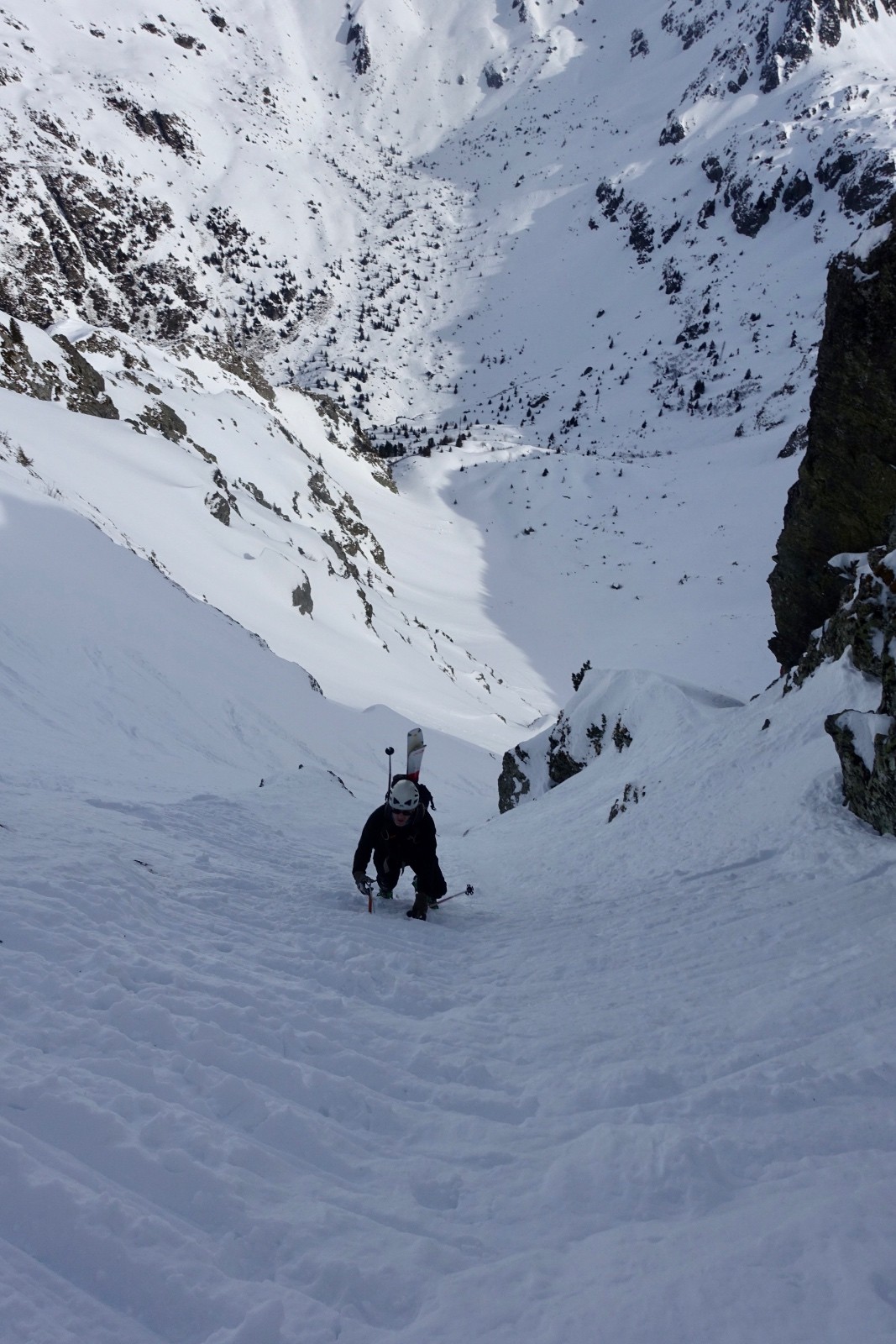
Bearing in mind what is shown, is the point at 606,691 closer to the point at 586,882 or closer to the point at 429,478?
the point at 586,882

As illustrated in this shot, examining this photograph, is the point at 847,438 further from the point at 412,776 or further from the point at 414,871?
the point at 414,871

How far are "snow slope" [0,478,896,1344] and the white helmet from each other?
3.20ft

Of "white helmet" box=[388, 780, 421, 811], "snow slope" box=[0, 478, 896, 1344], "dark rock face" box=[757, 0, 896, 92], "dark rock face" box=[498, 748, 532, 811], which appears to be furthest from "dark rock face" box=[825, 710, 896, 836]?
"dark rock face" box=[757, 0, 896, 92]

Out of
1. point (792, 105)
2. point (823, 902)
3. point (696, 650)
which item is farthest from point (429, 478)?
point (792, 105)

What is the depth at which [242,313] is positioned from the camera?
10381cm

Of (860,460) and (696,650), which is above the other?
(696,650)

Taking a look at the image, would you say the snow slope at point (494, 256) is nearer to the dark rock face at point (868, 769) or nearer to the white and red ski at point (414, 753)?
the white and red ski at point (414, 753)

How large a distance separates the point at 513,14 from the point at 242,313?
129 m

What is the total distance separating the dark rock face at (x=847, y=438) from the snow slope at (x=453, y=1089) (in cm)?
369

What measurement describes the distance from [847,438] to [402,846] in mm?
8199

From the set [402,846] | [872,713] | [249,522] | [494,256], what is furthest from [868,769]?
[494,256]

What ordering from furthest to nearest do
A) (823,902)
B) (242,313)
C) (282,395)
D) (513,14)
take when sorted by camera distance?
1. (513,14)
2. (242,313)
3. (282,395)
4. (823,902)

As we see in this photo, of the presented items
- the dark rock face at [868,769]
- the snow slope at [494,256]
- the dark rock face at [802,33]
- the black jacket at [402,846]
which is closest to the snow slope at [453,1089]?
the dark rock face at [868,769]

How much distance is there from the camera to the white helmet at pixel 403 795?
6.39 meters
